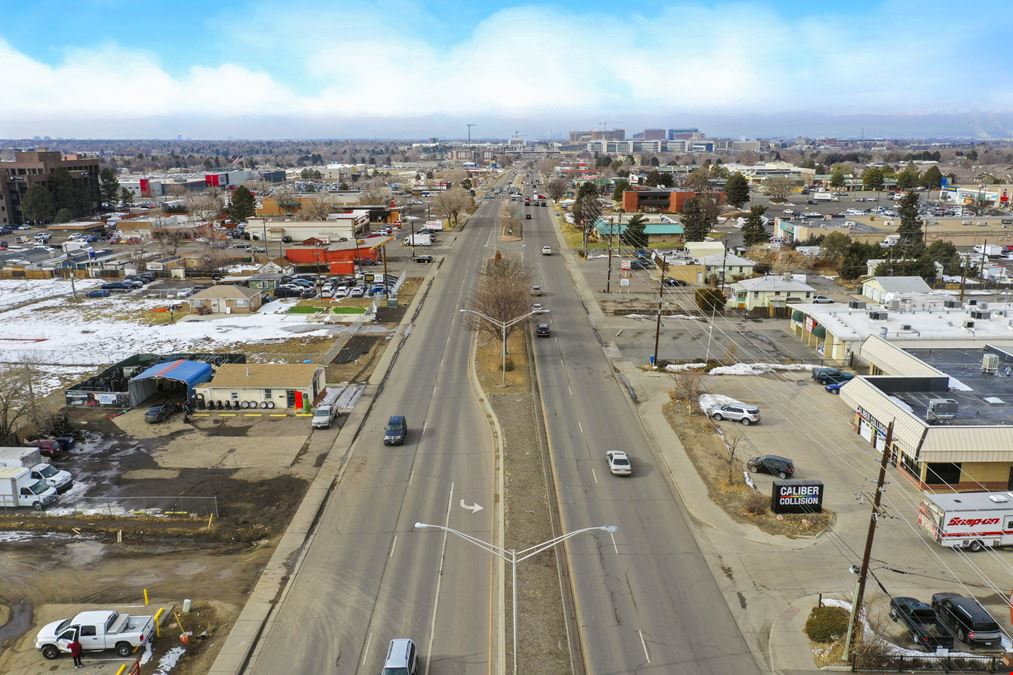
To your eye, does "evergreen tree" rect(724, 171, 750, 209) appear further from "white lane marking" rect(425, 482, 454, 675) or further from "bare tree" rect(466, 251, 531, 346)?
"white lane marking" rect(425, 482, 454, 675)

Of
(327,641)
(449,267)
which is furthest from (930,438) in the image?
(449,267)

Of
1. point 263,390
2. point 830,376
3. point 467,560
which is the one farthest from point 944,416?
point 263,390

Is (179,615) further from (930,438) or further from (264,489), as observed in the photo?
(930,438)

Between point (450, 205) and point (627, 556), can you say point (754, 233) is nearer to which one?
point (450, 205)

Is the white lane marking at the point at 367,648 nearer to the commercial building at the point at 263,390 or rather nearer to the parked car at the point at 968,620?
the parked car at the point at 968,620

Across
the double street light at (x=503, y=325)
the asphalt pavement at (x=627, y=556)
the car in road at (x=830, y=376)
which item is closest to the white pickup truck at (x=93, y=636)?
the asphalt pavement at (x=627, y=556)

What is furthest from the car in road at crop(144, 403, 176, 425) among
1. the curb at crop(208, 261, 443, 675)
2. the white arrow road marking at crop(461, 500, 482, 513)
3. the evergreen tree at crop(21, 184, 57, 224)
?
the evergreen tree at crop(21, 184, 57, 224)
